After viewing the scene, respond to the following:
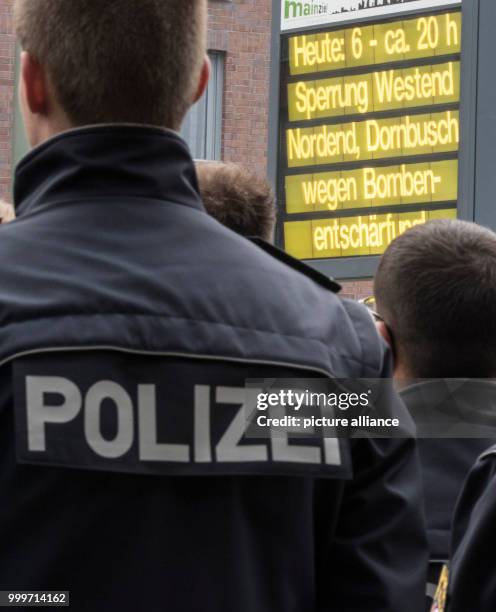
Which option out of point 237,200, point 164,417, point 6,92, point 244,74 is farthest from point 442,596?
point 244,74

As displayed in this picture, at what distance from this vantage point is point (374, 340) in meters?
1.72

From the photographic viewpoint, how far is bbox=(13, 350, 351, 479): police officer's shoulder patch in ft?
4.96

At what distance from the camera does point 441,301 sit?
2607mm

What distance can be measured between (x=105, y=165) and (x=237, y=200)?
1.32 meters

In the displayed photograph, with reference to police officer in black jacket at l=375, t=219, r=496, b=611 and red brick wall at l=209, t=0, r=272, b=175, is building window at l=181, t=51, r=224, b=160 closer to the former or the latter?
red brick wall at l=209, t=0, r=272, b=175

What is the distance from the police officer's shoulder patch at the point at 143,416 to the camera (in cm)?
151

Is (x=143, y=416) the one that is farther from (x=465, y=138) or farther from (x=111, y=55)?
(x=465, y=138)

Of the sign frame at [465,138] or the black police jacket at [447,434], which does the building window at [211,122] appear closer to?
the sign frame at [465,138]

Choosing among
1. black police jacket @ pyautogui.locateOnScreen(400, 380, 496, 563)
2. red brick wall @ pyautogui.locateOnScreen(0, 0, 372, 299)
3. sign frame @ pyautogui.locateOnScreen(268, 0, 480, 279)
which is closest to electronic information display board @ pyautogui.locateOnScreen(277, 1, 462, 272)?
sign frame @ pyautogui.locateOnScreen(268, 0, 480, 279)

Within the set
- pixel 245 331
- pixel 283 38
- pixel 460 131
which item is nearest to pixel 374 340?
pixel 245 331

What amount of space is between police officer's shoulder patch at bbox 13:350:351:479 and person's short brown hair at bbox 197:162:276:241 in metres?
1.35

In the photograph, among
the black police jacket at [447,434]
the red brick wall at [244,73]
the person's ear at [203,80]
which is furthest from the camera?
the red brick wall at [244,73]

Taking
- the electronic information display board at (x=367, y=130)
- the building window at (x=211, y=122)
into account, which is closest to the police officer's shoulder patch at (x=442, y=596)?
the electronic information display board at (x=367, y=130)

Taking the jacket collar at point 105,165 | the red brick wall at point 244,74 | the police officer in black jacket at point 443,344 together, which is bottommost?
the police officer in black jacket at point 443,344
